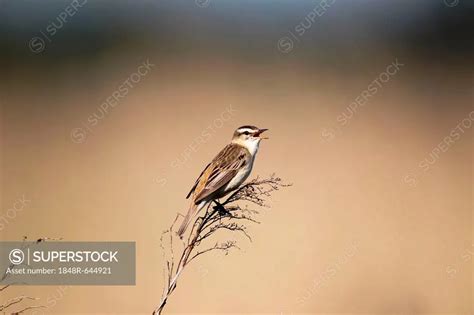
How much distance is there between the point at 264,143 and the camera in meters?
6.45

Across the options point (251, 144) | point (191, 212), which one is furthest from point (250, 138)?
point (191, 212)

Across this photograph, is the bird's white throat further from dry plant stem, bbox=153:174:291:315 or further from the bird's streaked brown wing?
dry plant stem, bbox=153:174:291:315

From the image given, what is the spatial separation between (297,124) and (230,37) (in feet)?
5.72

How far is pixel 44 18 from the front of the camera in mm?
7258

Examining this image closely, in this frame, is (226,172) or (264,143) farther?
(264,143)

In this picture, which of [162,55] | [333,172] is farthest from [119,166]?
[333,172]

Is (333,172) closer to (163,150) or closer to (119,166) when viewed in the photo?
(163,150)

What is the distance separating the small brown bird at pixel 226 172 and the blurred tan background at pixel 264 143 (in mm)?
1947

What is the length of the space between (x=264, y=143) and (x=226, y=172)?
2.86 meters

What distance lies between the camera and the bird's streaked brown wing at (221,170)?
3.38 metres

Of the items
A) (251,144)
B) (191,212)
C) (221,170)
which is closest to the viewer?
(191,212)

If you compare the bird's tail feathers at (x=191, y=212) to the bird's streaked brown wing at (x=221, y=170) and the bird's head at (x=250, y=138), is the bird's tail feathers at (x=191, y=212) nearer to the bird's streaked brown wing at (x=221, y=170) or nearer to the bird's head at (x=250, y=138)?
the bird's streaked brown wing at (x=221, y=170)

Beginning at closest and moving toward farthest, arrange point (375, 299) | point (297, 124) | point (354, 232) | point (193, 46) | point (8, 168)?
point (375, 299), point (354, 232), point (8, 168), point (297, 124), point (193, 46)

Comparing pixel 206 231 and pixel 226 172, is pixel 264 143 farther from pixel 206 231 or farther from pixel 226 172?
pixel 206 231
